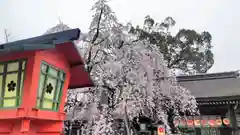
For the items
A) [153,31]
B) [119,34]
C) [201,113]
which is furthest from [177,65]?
[119,34]

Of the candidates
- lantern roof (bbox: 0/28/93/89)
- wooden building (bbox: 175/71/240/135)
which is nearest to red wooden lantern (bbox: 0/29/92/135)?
lantern roof (bbox: 0/28/93/89)

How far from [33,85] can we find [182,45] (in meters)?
20.0

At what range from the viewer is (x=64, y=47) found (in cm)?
412

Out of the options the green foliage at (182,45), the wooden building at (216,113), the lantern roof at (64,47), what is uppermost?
the green foliage at (182,45)

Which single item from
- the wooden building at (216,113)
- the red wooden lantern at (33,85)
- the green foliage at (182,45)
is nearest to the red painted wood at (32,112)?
the red wooden lantern at (33,85)

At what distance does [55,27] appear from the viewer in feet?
27.2

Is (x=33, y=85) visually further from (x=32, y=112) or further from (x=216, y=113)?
(x=216, y=113)

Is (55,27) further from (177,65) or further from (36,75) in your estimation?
(177,65)

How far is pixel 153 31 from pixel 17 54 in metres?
18.1

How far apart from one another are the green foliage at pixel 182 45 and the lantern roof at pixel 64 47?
15.5 metres

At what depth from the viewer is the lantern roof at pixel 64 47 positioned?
3.29 metres

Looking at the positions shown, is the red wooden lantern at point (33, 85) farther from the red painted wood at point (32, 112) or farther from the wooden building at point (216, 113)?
the wooden building at point (216, 113)

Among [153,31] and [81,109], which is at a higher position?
[153,31]

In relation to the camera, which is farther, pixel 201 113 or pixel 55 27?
pixel 201 113
